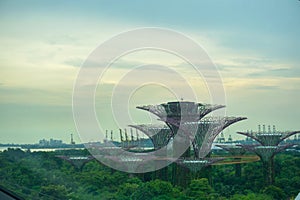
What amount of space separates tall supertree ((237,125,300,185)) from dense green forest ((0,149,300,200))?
7 cm

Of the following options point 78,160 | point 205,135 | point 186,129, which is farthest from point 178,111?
point 78,160

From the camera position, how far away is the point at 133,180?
4074 mm

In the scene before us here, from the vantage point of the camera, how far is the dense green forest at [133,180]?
326 cm

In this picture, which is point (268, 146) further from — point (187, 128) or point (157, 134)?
point (157, 134)

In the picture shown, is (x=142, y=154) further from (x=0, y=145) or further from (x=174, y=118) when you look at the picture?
(x=0, y=145)

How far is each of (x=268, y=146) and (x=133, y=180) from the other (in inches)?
63.5

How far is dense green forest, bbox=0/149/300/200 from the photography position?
3256 mm

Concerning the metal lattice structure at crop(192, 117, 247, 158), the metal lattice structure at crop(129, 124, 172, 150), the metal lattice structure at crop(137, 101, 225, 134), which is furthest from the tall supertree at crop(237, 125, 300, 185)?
the metal lattice structure at crop(129, 124, 172, 150)

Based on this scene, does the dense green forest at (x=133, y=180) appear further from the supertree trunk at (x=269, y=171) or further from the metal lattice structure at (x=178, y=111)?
the metal lattice structure at (x=178, y=111)

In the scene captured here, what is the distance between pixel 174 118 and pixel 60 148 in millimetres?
1586

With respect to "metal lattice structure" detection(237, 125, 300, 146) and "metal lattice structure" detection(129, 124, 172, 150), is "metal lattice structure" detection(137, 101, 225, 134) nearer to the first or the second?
"metal lattice structure" detection(129, 124, 172, 150)

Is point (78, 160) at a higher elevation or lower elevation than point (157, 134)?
lower

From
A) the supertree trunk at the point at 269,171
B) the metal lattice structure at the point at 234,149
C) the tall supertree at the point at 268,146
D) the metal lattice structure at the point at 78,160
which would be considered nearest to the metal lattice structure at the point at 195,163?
the metal lattice structure at the point at 234,149

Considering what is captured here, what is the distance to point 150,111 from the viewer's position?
4262mm
